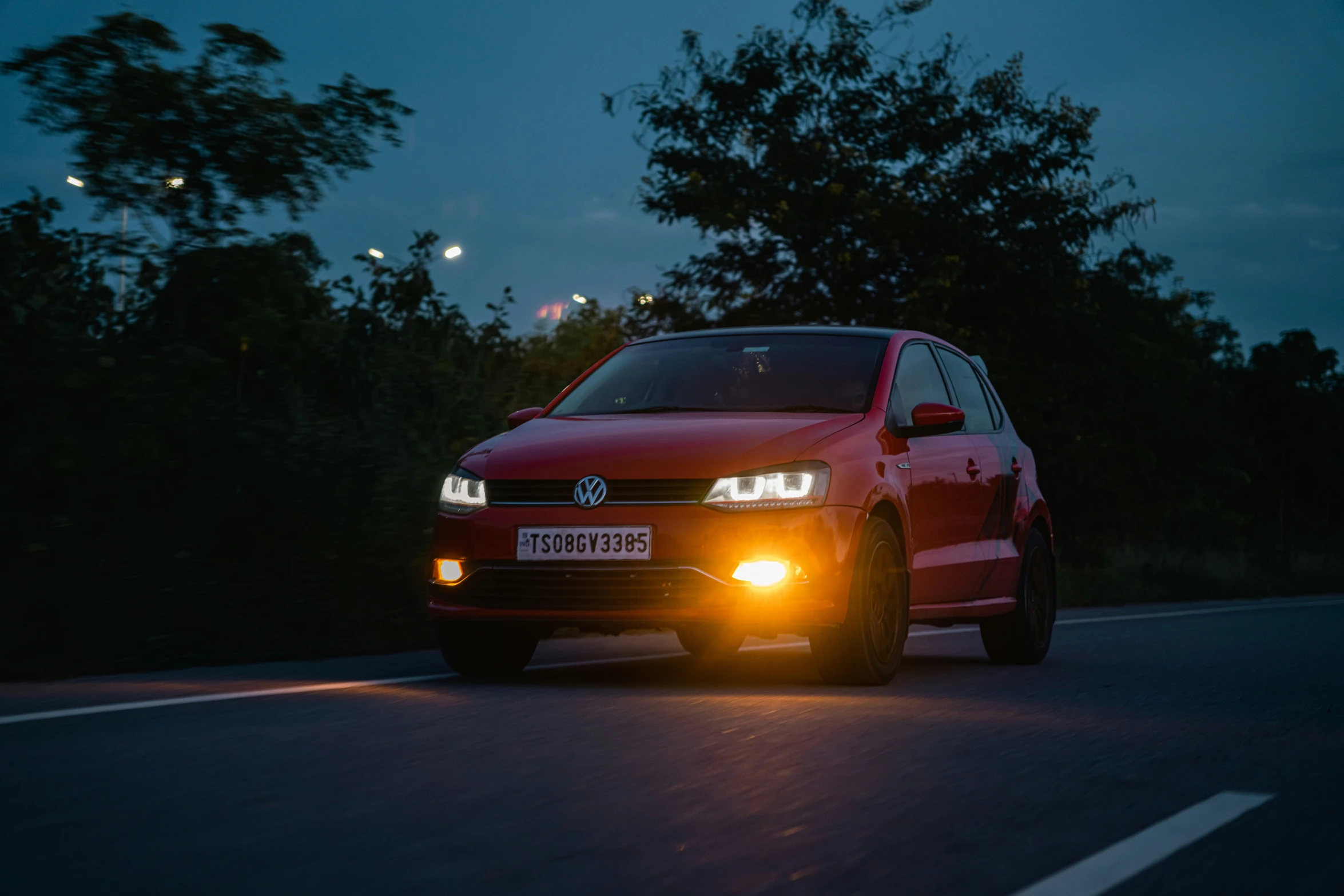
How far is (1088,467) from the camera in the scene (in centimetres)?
2712

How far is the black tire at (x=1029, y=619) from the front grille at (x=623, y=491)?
3.06m

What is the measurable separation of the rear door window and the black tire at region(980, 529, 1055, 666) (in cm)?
76

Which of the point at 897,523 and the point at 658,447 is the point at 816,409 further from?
Result: the point at 658,447

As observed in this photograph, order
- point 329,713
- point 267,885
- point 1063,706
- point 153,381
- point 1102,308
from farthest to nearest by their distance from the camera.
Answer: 1. point 1102,308
2. point 153,381
3. point 1063,706
4. point 329,713
5. point 267,885

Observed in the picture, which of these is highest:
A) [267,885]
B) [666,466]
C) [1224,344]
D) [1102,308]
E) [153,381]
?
[1224,344]

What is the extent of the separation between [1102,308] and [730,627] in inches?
875

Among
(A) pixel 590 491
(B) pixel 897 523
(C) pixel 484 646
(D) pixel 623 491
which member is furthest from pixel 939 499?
(C) pixel 484 646

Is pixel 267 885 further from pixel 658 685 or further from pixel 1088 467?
pixel 1088 467

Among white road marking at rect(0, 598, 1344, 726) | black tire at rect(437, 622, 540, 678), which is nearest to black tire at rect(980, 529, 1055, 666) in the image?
white road marking at rect(0, 598, 1344, 726)

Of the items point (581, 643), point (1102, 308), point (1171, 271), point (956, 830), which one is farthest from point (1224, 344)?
point (956, 830)

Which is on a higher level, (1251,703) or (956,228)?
(956,228)

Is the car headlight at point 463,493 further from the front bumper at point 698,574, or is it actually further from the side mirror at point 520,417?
the side mirror at point 520,417

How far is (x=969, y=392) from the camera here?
32.8ft

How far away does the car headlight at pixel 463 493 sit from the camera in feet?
25.6
